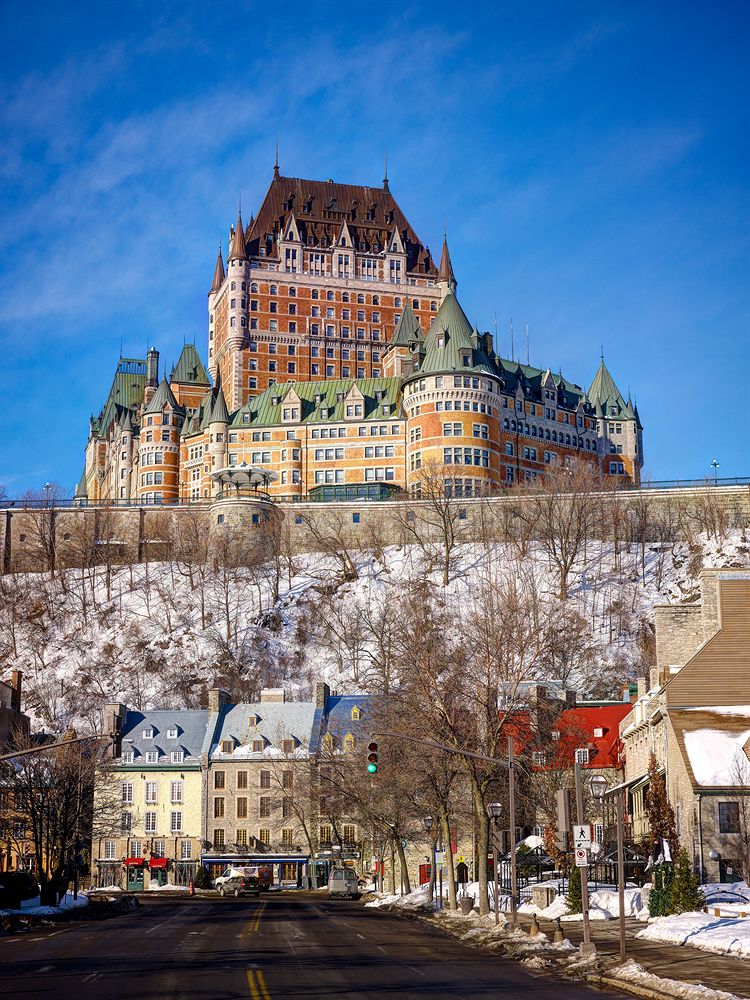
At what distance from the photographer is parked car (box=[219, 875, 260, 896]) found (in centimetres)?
8425

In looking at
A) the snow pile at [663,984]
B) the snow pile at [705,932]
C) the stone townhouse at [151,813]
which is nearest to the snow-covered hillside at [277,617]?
the stone townhouse at [151,813]

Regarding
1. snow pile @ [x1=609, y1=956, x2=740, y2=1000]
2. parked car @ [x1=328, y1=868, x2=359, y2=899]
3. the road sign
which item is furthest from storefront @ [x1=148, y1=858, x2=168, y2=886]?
snow pile @ [x1=609, y1=956, x2=740, y2=1000]

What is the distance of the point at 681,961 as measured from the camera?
2995 cm

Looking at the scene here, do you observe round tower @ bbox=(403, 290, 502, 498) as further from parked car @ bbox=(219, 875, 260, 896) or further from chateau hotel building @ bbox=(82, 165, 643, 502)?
parked car @ bbox=(219, 875, 260, 896)

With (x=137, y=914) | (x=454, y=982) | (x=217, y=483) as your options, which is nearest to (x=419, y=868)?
(x=137, y=914)

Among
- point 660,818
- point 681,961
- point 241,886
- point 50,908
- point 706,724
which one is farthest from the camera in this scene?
point 241,886

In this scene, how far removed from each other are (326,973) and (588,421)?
150111 millimetres

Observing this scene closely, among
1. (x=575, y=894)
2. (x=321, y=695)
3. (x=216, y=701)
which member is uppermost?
(x=321, y=695)

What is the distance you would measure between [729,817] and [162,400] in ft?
449

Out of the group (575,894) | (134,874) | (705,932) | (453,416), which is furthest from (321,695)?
(705,932)

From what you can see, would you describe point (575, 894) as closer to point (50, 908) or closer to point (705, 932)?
point (705, 932)

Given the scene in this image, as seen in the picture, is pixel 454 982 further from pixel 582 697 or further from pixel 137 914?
pixel 582 697

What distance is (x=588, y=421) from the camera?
578 feet

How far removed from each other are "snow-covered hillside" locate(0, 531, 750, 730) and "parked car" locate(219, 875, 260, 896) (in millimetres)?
29941
